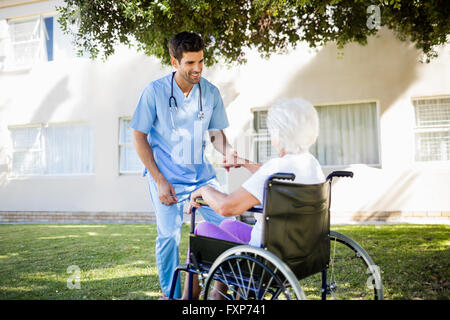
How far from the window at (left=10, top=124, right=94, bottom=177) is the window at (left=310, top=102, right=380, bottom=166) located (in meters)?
5.55

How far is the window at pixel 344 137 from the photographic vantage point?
7855mm

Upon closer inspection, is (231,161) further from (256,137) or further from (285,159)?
(256,137)

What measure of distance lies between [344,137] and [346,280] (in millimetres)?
5031

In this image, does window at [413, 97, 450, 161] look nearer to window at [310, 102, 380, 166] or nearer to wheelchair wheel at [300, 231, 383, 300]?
window at [310, 102, 380, 166]

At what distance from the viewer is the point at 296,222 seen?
5.92 ft

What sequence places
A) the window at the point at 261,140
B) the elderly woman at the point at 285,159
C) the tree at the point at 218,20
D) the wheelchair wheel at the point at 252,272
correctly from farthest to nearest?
the window at the point at 261,140 < the tree at the point at 218,20 < the elderly woman at the point at 285,159 < the wheelchair wheel at the point at 252,272

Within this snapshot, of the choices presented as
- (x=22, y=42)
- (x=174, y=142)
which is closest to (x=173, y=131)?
(x=174, y=142)

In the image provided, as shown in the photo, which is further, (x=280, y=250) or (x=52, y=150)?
(x=52, y=150)

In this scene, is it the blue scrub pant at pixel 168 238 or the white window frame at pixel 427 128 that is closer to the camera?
the blue scrub pant at pixel 168 238

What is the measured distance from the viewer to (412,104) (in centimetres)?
754

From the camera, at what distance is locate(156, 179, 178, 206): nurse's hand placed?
2.43 meters

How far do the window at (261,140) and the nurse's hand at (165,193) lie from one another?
5.91 meters

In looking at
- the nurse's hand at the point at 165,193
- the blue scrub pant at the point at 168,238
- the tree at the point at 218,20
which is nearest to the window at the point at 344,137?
the tree at the point at 218,20

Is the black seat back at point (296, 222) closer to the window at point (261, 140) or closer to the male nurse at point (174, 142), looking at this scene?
the male nurse at point (174, 142)
